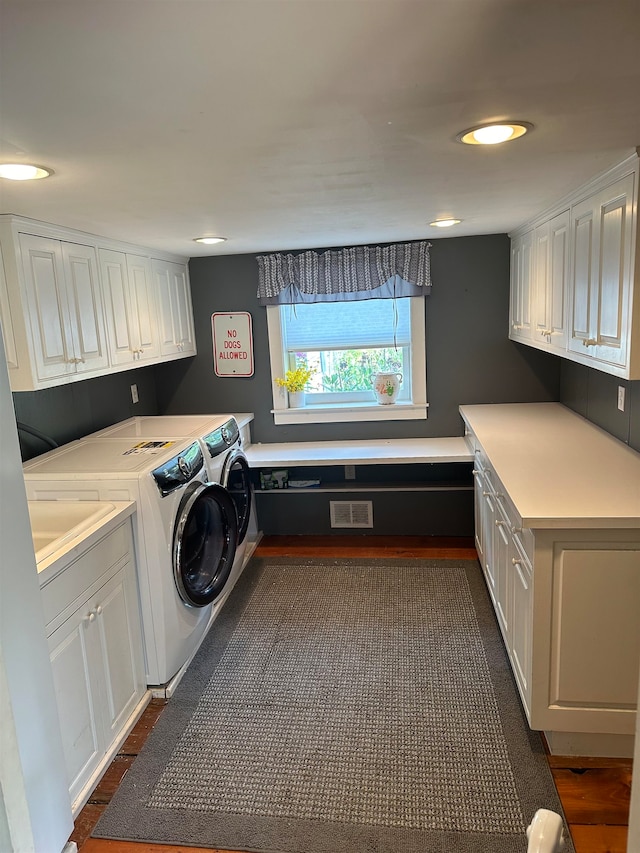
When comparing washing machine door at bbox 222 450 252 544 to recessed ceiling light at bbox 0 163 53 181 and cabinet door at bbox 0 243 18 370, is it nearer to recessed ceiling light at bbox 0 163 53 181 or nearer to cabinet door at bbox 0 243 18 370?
cabinet door at bbox 0 243 18 370

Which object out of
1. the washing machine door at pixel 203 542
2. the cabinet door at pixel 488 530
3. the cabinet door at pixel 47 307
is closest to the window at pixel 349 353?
the cabinet door at pixel 488 530

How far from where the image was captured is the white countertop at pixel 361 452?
A: 12.2 ft

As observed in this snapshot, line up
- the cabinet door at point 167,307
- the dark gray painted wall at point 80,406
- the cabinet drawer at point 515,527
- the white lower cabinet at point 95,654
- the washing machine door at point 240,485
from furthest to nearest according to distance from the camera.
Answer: the cabinet door at point 167,307 → the washing machine door at point 240,485 → the dark gray painted wall at point 80,406 → the cabinet drawer at point 515,527 → the white lower cabinet at point 95,654

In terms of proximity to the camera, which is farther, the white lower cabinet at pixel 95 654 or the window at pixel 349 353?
the window at pixel 349 353

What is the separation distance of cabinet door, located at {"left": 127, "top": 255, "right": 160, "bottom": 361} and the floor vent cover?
1.66 meters

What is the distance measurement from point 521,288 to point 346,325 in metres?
1.19

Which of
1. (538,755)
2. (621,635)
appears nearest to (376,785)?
(538,755)

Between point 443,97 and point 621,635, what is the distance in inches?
69.8

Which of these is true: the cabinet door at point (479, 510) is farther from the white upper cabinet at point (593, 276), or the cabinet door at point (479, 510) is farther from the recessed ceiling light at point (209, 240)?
the recessed ceiling light at point (209, 240)

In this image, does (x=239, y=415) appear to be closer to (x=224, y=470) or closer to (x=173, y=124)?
(x=224, y=470)

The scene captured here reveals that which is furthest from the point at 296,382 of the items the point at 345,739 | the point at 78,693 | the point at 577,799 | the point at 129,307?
the point at 577,799

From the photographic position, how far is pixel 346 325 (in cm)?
414

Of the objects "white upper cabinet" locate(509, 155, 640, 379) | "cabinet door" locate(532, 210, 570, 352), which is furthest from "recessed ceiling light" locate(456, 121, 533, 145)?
"cabinet door" locate(532, 210, 570, 352)

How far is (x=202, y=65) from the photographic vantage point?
3.46 ft
